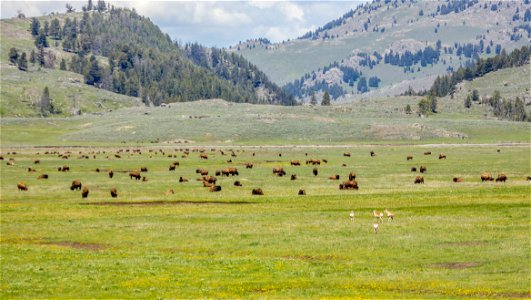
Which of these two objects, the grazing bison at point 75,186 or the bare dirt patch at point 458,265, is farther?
the grazing bison at point 75,186

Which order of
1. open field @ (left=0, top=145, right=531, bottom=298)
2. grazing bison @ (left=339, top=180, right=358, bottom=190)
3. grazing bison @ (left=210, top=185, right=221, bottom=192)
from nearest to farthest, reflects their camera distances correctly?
open field @ (left=0, top=145, right=531, bottom=298) < grazing bison @ (left=339, top=180, right=358, bottom=190) < grazing bison @ (left=210, top=185, right=221, bottom=192)

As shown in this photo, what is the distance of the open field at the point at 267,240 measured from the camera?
97.4ft

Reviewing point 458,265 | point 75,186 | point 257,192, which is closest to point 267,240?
point 458,265

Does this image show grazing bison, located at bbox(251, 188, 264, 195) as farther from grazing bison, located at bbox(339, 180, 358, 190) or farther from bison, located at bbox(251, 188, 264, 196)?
grazing bison, located at bbox(339, 180, 358, 190)

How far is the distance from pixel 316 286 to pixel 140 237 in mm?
17072

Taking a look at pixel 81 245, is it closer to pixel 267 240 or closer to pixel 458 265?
pixel 267 240

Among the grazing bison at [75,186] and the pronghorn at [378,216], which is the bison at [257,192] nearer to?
the grazing bison at [75,186]

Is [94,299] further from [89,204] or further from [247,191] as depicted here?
[247,191]

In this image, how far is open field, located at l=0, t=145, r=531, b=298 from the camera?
29688 mm

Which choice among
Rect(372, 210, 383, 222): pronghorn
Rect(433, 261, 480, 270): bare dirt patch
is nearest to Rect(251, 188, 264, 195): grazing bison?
Rect(372, 210, 383, 222): pronghorn

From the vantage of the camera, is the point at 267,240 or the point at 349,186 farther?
the point at 349,186

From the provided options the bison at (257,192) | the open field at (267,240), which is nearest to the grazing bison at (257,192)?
the bison at (257,192)

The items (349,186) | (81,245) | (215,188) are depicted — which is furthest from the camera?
(215,188)

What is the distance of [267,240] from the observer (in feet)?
136
